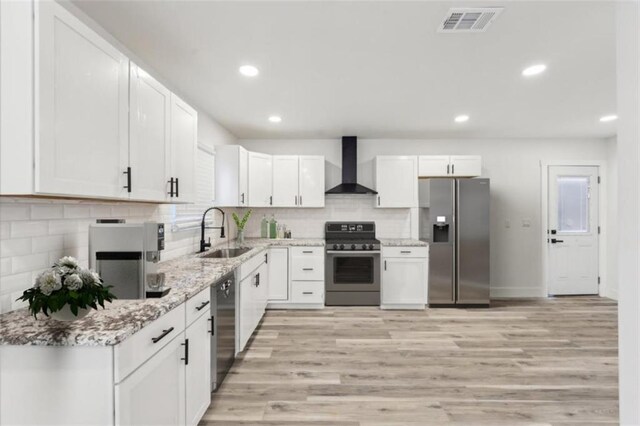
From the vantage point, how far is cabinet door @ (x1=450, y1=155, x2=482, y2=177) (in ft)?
16.1

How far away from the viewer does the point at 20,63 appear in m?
1.22

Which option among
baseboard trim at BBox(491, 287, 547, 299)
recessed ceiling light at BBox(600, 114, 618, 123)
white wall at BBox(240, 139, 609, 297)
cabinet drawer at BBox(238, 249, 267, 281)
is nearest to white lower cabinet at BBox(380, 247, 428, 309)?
white wall at BBox(240, 139, 609, 297)

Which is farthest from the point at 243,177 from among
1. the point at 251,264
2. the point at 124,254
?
the point at 124,254

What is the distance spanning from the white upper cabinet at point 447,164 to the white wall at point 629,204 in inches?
149

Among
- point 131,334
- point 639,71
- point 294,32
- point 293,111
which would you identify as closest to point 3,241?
point 131,334

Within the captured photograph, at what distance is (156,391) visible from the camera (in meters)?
1.50

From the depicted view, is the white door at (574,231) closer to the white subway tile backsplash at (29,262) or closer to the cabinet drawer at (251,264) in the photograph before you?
the cabinet drawer at (251,264)

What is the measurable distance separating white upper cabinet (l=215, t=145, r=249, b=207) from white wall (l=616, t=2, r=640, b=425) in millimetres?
3714

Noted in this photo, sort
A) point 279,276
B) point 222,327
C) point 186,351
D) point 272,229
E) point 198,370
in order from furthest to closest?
point 272,229 → point 279,276 → point 222,327 → point 198,370 → point 186,351

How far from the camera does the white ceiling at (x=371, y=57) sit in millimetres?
1955

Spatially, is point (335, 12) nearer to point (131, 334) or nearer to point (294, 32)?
point (294, 32)

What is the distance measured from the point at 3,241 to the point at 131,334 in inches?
31.1

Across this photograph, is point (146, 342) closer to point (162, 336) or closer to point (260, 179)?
point (162, 336)

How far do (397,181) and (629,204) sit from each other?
3.85m
